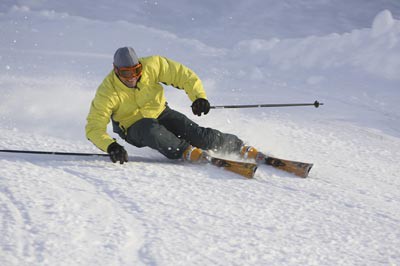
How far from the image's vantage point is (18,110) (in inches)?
255

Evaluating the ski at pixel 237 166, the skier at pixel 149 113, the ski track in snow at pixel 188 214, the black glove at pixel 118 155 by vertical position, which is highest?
the skier at pixel 149 113

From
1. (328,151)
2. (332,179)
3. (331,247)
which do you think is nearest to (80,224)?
(331,247)

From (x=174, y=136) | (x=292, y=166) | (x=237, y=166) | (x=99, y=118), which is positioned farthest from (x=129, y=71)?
(x=292, y=166)

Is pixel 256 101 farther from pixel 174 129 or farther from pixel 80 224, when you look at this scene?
pixel 80 224

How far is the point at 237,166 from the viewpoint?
3842 millimetres

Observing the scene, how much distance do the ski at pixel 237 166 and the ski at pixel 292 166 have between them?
441 mm

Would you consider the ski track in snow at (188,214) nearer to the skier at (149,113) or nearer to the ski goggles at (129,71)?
the skier at (149,113)

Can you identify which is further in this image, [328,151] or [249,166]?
[328,151]

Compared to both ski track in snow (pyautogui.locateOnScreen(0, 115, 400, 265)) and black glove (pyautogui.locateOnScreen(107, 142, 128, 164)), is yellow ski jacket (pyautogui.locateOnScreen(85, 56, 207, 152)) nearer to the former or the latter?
black glove (pyautogui.locateOnScreen(107, 142, 128, 164))

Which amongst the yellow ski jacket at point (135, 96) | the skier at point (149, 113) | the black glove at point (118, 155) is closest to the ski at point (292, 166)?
the skier at point (149, 113)

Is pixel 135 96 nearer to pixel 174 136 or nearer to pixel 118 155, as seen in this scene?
pixel 174 136

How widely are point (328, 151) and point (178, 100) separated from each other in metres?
4.93

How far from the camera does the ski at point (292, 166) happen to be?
13.0 ft

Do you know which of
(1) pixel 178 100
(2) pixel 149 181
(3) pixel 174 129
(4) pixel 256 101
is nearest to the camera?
(2) pixel 149 181
